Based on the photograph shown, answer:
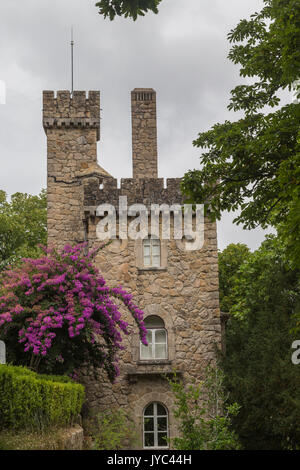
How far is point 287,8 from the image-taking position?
1223cm

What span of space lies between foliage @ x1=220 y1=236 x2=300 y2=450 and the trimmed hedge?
6773 mm

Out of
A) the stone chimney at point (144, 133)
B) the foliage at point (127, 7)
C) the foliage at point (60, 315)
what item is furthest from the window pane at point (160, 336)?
the foliage at point (127, 7)

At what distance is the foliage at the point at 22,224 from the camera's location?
36.6 m

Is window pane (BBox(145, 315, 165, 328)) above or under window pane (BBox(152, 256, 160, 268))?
under

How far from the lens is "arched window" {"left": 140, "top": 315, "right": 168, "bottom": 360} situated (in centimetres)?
2039

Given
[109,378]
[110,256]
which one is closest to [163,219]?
[110,256]

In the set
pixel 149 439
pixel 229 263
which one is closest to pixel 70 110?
pixel 149 439

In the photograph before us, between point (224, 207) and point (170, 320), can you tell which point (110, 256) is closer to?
point (170, 320)

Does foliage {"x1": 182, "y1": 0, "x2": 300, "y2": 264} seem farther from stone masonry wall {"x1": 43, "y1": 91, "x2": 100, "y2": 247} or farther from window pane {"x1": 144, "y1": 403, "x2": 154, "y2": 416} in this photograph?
stone masonry wall {"x1": 43, "y1": 91, "x2": 100, "y2": 247}

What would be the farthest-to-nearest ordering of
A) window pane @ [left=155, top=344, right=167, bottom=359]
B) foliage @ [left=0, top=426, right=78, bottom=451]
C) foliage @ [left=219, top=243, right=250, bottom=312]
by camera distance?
foliage @ [left=219, top=243, right=250, bottom=312], window pane @ [left=155, top=344, right=167, bottom=359], foliage @ [left=0, top=426, right=78, bottom=451]

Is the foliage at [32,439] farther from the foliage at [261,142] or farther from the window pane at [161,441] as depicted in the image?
the window pane at [161,441]

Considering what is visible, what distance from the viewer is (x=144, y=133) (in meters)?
28.5

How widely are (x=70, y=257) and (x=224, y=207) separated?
20.4ft

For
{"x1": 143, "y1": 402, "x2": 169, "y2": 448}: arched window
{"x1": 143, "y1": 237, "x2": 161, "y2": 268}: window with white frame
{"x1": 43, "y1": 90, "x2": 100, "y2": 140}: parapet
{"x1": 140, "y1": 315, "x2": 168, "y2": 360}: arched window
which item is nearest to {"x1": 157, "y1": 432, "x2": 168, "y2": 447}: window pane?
{"x1": 143, "y1": 402, "x2": 169, "y2": 448}: arched window
